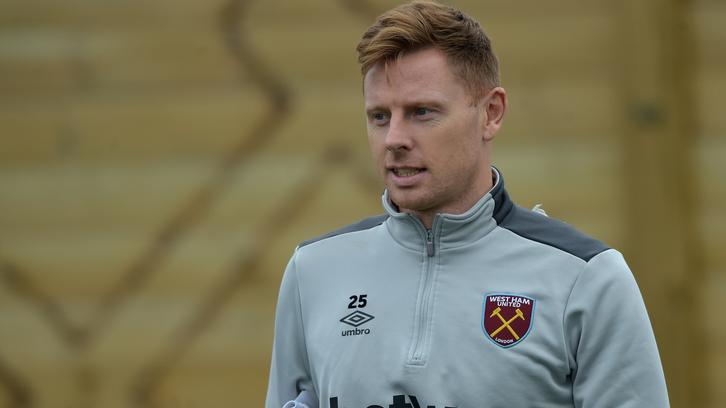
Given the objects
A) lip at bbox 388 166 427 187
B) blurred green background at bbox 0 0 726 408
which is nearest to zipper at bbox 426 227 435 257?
lip at bbox 388 166 427 187

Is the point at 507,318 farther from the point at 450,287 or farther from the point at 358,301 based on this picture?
the point at 358,301

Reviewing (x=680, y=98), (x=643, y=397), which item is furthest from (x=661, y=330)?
(x=643, y=397)

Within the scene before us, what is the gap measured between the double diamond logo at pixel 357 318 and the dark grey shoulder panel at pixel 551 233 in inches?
13.3

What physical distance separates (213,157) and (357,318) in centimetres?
127

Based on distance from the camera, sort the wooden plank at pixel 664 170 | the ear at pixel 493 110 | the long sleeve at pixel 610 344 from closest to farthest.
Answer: the long sleeve at pixel 610 344 → the ear at pixel 493 110 → the wooden plank at pixel 664 170

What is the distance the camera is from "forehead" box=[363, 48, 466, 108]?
1.38 meters

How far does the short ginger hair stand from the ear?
21 mm

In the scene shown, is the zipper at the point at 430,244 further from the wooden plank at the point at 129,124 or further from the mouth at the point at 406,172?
the wooden plank at the point at 129,124

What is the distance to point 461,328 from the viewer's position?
1.34 m

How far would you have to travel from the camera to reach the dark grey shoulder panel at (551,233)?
136 centimetres

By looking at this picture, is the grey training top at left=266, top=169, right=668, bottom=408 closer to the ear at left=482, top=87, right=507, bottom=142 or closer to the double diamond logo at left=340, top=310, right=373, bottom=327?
the double diamond logo at left=340, top=310, right=373, bottom=327

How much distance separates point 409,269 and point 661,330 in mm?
1226

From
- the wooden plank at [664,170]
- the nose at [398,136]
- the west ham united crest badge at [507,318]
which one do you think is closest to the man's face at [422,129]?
the nose at [398,136]

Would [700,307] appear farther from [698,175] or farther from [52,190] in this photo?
[52,190]
